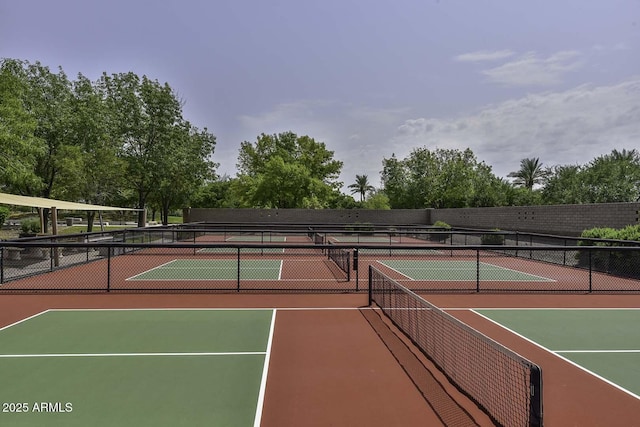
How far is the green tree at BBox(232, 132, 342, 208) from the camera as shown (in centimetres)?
5319

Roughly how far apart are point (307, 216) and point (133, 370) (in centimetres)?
4375

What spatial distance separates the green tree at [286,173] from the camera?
53188 mm

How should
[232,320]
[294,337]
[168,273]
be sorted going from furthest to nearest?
[168,273]
[232,320]
[294,337]

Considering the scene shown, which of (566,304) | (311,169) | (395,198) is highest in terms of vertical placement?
(311,169)

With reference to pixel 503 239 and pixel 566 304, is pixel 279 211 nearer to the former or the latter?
pixel 503 239

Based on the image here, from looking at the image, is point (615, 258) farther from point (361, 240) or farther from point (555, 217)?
point (361, 240)

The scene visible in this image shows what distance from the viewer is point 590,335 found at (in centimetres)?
820

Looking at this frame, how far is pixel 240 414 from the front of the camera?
190 inches

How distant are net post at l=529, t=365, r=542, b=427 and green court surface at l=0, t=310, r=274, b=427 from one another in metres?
2.86

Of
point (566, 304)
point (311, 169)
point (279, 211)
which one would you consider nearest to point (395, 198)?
point (311, 169)

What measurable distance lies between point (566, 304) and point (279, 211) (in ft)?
130

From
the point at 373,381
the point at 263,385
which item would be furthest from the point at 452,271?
the point at 263,385

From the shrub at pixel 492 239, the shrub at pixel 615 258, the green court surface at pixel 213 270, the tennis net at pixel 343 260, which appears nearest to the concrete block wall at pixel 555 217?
the shrub at pixel 615 258

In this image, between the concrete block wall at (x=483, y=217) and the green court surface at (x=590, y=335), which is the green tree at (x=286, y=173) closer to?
the concrete block wall at (x=483, y=217)
